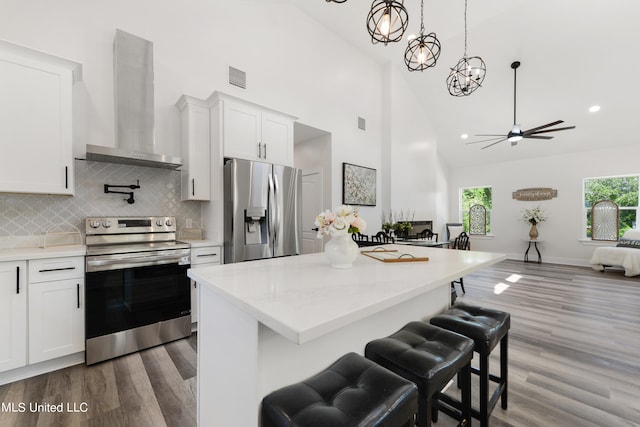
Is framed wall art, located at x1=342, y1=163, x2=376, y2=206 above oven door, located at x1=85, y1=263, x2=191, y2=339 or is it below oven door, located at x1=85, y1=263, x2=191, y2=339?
above

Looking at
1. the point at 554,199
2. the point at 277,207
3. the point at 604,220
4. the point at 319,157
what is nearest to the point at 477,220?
the point at 554,199

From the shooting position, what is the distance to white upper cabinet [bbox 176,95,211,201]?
2949 millimetres

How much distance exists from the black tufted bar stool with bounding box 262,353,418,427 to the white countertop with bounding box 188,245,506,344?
28 centimetres

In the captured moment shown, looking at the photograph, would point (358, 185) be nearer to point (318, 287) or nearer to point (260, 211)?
point (260, 211)

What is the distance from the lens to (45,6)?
2.41 metres

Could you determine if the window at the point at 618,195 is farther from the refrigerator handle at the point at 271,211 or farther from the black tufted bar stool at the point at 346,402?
the black tufted bar stool at the point at 346,402

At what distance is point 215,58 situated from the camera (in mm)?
3393

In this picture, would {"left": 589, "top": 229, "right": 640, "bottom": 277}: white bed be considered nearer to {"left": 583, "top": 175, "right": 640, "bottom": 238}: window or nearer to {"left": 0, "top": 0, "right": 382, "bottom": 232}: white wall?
{"left": 583, "top": 175, "right": 640, "bottom": 238}: window

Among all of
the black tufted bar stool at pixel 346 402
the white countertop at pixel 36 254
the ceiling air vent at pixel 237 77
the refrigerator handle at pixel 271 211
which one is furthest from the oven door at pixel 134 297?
the ceiling air vent at pixel 237 77

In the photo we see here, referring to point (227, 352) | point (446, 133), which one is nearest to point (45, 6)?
point (227, 352)

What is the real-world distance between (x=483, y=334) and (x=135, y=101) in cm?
354

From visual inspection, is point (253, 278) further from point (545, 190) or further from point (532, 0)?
point (545, 190)

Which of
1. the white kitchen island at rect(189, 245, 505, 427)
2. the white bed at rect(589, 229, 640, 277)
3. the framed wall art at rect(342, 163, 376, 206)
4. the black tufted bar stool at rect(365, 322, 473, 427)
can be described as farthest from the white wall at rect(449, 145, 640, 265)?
the black tufted bar stool at rect(365, 322, 473, 427)

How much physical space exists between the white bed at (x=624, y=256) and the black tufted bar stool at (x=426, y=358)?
648 cm
